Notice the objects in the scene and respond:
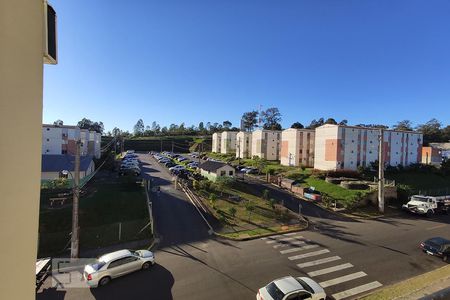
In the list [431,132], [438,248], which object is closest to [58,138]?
[438,248]

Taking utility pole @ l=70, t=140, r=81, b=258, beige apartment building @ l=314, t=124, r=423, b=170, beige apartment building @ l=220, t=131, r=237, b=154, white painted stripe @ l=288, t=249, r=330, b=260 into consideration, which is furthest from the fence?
beige apartment building @ l=220, t=131, r=237, b=154

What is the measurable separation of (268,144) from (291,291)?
6174 centimetres

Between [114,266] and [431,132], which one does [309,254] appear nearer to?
[114,266]

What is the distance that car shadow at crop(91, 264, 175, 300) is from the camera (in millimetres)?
13031

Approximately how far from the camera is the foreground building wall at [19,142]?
1654 mm

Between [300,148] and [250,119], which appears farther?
[250,119]

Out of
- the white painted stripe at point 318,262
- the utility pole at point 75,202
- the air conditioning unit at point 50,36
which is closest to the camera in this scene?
the air conditioning unit at point 50,36

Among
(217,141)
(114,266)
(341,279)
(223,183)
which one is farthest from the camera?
(217,141)

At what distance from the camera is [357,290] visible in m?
13.8

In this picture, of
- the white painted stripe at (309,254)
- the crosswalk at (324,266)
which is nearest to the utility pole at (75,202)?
the crosswalk at (324,266)

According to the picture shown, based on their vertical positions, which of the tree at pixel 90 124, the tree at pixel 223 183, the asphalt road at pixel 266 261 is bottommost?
the asphalt road at pixel 266 261

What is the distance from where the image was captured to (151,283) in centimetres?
1420

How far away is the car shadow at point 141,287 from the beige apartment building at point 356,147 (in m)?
41.5

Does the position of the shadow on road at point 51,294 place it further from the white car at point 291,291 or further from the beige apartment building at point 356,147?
the beige apartment building at point 356,147
